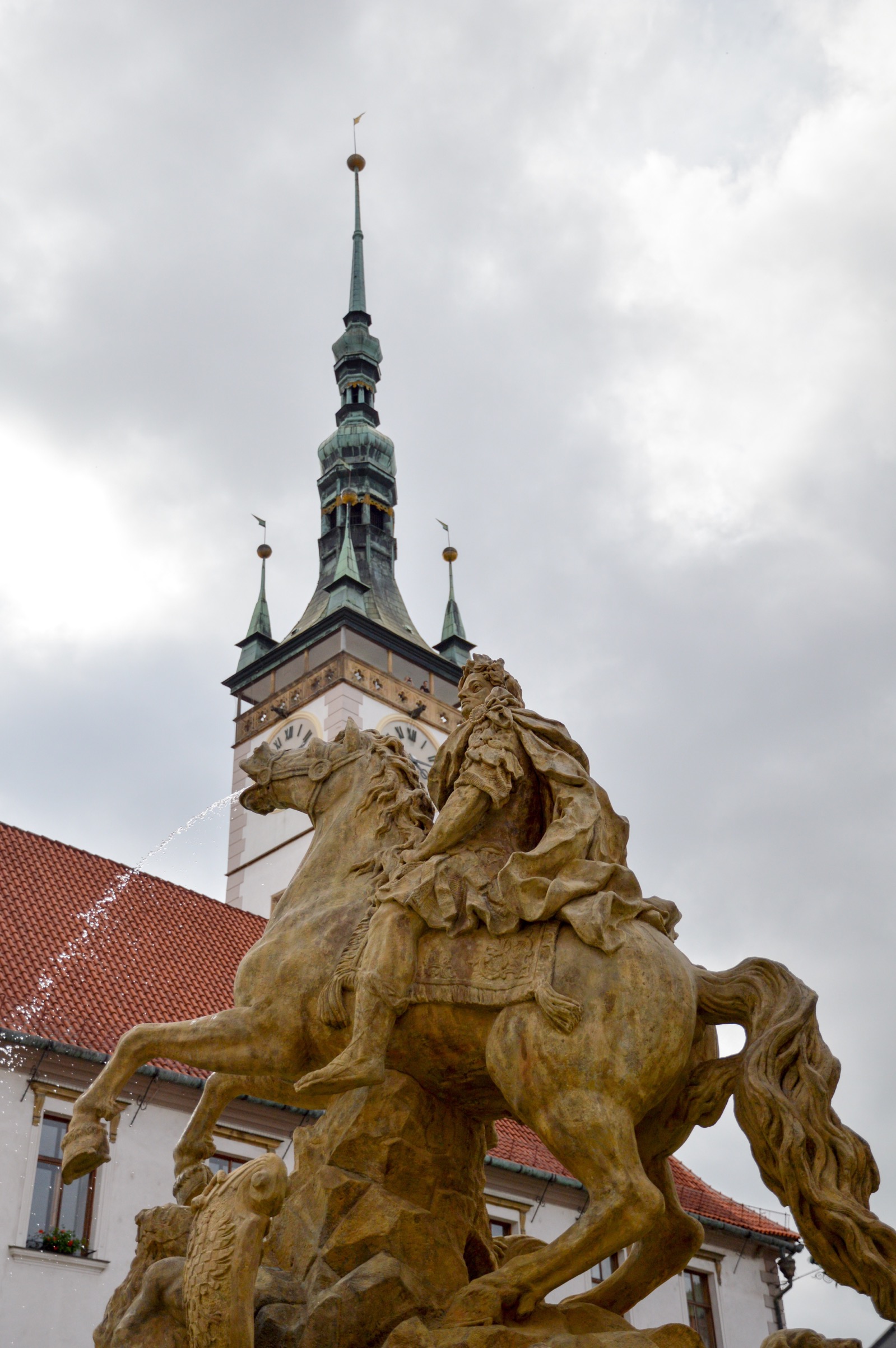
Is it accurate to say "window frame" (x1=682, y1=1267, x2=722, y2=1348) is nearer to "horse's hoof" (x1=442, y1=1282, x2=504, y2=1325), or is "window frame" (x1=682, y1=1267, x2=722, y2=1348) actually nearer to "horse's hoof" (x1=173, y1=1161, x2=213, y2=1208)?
"horse's hoof" (x1=173, y1=1161, x2=213, y2=1208)

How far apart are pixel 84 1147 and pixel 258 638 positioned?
4464 centimetres

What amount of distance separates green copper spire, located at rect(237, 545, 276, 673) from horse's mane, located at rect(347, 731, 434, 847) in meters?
42.4

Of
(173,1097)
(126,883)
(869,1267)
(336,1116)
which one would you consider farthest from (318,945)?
(126,883)

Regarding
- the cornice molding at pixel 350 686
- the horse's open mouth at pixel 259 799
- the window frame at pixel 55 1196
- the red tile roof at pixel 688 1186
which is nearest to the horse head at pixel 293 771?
the horse's open mouth at pixel 259 799

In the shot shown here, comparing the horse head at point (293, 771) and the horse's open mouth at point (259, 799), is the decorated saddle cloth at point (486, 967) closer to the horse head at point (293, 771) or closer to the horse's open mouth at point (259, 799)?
the horse head at point (293, 771)

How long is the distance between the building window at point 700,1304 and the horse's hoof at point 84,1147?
19.3 metres

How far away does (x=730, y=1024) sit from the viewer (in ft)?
18.9

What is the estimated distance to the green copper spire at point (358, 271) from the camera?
205 feet

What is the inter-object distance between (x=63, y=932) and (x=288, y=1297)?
51.8 ft

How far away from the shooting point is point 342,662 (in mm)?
44594

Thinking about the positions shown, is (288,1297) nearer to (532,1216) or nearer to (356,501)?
(532,1216)

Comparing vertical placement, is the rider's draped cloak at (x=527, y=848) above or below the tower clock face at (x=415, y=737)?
below

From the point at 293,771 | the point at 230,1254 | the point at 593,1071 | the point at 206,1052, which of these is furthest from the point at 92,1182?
the point at 593,1071

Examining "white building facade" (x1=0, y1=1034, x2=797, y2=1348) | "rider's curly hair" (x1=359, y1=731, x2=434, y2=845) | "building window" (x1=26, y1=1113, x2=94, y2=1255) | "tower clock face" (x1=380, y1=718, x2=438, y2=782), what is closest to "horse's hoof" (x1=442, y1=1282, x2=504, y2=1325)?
"rider's curly hair" (x1=359, y1=731, x2=434, y2=845)
